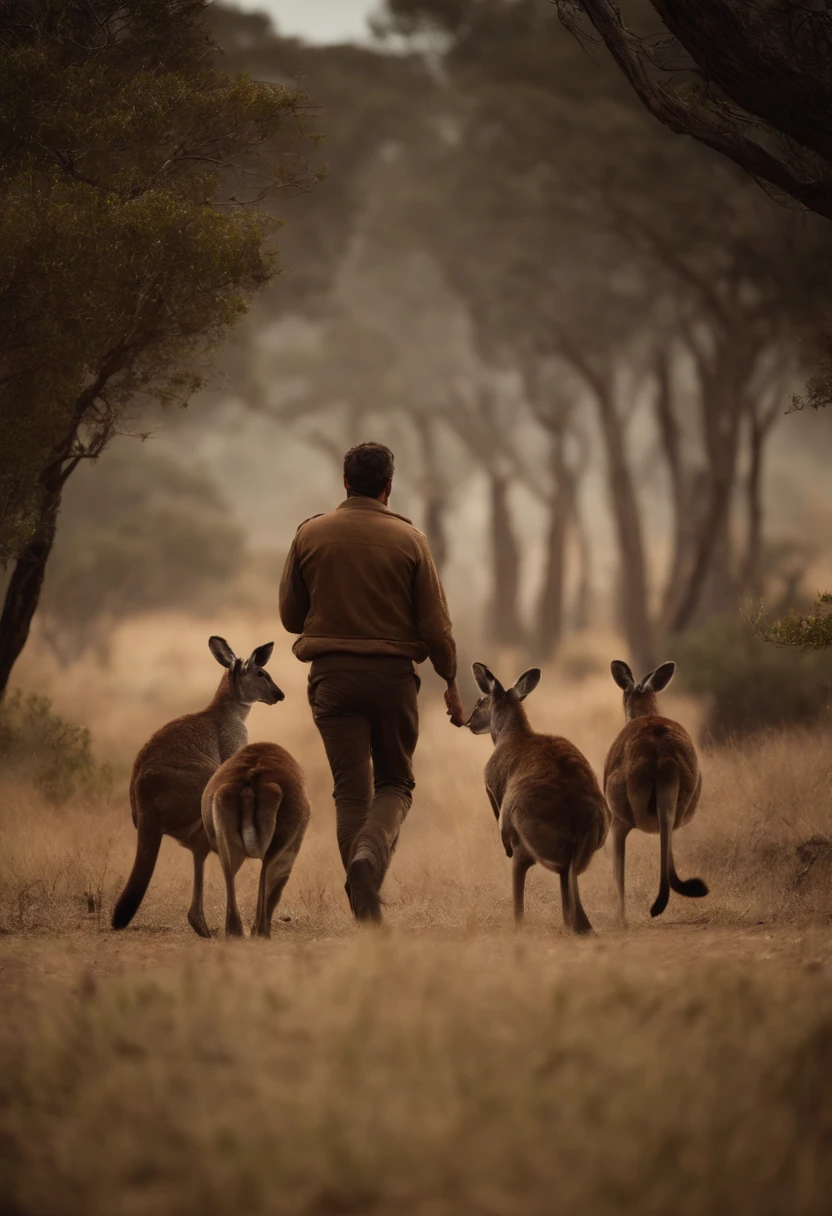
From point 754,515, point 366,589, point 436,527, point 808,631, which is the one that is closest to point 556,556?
point 436,527

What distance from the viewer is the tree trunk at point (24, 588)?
10.5m

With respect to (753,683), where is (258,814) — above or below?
below

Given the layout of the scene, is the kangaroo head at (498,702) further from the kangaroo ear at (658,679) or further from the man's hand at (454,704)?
the kangaroo ear at (658,679)

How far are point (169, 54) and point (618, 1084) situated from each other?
10.2 m

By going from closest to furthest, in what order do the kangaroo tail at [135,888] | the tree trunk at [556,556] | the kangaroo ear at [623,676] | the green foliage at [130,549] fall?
the kangaroo tail at [135,888]
the kangaroo ear at [623,676]
the green foliage at [130,549]
the tree trunk at [556,556]

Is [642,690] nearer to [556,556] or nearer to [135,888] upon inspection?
[135,888]

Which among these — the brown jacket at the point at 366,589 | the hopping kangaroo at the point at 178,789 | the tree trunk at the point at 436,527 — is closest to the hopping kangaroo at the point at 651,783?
the brown jacket at the point at 366,589

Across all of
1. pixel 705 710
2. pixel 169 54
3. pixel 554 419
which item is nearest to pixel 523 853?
pixel 169 54

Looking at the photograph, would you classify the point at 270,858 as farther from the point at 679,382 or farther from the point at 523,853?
the point at 679,382

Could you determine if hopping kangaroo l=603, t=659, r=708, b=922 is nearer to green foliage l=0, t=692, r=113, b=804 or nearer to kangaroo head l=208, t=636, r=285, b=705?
kangaroo head l=208, t=636, r=285, b=705

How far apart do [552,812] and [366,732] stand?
114 centimetres

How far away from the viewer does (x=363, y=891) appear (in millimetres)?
6898

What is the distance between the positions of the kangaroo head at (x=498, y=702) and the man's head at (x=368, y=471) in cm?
142

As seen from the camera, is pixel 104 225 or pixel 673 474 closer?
pixel 104 225
